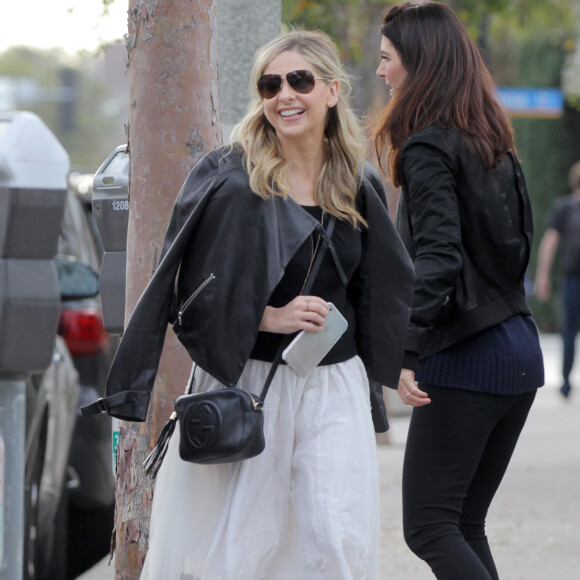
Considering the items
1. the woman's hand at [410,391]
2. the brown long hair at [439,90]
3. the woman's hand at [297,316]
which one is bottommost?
the woman's hand at [410,391]

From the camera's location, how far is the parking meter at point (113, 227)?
408 cm

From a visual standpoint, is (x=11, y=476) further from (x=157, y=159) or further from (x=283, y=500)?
(x=157, y=159)

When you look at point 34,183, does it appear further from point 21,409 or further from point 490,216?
point 490,216

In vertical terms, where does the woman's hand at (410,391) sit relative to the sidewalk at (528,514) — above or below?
above

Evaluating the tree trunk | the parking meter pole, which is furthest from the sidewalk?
the parking meter pole

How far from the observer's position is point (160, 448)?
11.1ft

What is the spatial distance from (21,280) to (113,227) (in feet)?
3.97

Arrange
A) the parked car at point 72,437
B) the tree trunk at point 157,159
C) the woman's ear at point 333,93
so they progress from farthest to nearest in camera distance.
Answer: the parked car at point 72,437
the tree trunk at point 157,159
the woman's ear at point 333,93

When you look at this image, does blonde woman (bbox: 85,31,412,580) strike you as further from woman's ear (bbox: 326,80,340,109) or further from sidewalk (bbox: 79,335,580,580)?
sidewalk (bbox: 79,335,580,580)

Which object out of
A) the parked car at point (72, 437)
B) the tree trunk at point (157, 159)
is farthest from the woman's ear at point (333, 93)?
the parked car at point (72, 437)

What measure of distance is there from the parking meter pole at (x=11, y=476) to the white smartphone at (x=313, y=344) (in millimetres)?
637

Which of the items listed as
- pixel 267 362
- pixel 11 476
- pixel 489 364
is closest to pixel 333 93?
pixel 267 362

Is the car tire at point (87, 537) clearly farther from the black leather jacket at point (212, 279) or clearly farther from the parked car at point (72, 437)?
the black leather jacket at point (212, 279)

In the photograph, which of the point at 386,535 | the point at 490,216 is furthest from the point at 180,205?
the point at 386,535
